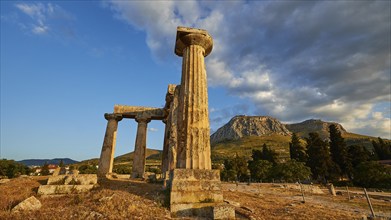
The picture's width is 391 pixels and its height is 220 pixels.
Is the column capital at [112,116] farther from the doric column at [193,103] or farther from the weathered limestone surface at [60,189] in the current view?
the doric column at [193,103]

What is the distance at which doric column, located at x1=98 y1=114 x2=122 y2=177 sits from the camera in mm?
22141

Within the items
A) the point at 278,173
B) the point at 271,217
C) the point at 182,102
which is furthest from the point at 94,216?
the point at 278,173

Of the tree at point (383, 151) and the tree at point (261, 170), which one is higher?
the tree at point (383, 151)

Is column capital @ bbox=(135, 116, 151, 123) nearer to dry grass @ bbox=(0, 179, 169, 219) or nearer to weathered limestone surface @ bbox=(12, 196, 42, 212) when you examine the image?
dry grass @ bbox=(0, 179, 169, 219)

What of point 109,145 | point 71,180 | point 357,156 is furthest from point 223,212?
point 357,156

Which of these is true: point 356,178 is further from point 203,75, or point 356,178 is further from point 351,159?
point 203,75

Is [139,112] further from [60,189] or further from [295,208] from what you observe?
[295,208]

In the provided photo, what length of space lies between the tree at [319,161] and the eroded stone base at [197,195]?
54.1m

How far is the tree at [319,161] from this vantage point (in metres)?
51.6

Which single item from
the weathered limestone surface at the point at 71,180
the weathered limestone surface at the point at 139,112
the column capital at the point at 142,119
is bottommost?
the weathered limestone surface at the point at 71,180

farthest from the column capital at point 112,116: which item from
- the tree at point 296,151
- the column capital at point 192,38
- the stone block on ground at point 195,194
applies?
the tree at point 296,151

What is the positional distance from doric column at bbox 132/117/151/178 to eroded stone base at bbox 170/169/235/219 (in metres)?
15.9

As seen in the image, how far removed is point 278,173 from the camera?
159 feet

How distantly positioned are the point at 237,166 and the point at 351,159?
100 feet
